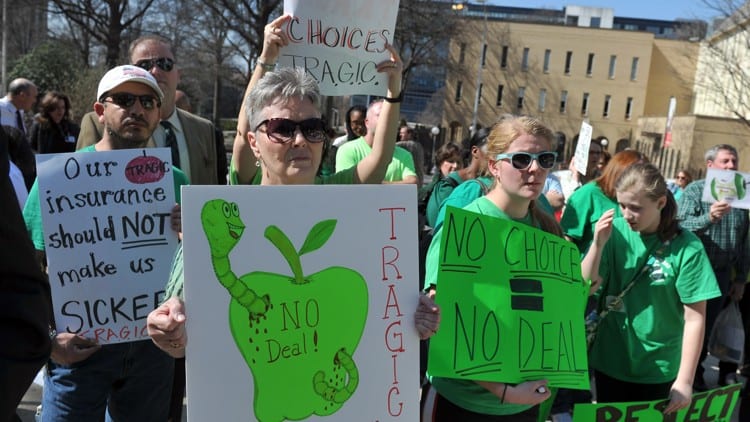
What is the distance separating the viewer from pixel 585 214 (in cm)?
344

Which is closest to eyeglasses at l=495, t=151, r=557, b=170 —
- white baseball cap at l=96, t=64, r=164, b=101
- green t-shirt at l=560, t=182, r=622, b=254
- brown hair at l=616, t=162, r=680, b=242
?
brown hair at l=616, t=162, r=680, b=242

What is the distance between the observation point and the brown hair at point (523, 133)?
92.9 inches

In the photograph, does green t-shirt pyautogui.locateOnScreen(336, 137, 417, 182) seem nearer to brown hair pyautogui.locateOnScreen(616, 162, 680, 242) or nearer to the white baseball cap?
brown hair pyautogui.locateOnScreen(616, 162, 680, 242)

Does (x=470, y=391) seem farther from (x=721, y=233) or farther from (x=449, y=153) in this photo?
(x=449, y=153)

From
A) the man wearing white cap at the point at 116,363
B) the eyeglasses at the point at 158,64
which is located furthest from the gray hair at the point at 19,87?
the man wearing white cap at the point at 116,363

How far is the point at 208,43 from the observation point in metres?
26.0

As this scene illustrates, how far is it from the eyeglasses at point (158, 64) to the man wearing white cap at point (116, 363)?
62cm

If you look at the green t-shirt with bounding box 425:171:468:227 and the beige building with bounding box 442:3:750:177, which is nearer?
the green t-shirt with bounding box 425:171:468:227

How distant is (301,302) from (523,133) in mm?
1173

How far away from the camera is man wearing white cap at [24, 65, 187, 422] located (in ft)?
7.42

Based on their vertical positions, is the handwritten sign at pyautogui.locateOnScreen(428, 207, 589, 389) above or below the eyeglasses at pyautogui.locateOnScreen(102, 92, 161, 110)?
below

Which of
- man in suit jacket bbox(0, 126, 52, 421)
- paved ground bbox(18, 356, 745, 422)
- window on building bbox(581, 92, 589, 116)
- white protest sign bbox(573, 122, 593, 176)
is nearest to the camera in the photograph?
man in suit jacket bbox(0, 126, 52, 421)

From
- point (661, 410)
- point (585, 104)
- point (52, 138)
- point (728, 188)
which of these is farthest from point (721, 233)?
point (585, 104)

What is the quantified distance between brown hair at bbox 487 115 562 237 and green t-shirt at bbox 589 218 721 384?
517 millimetres
